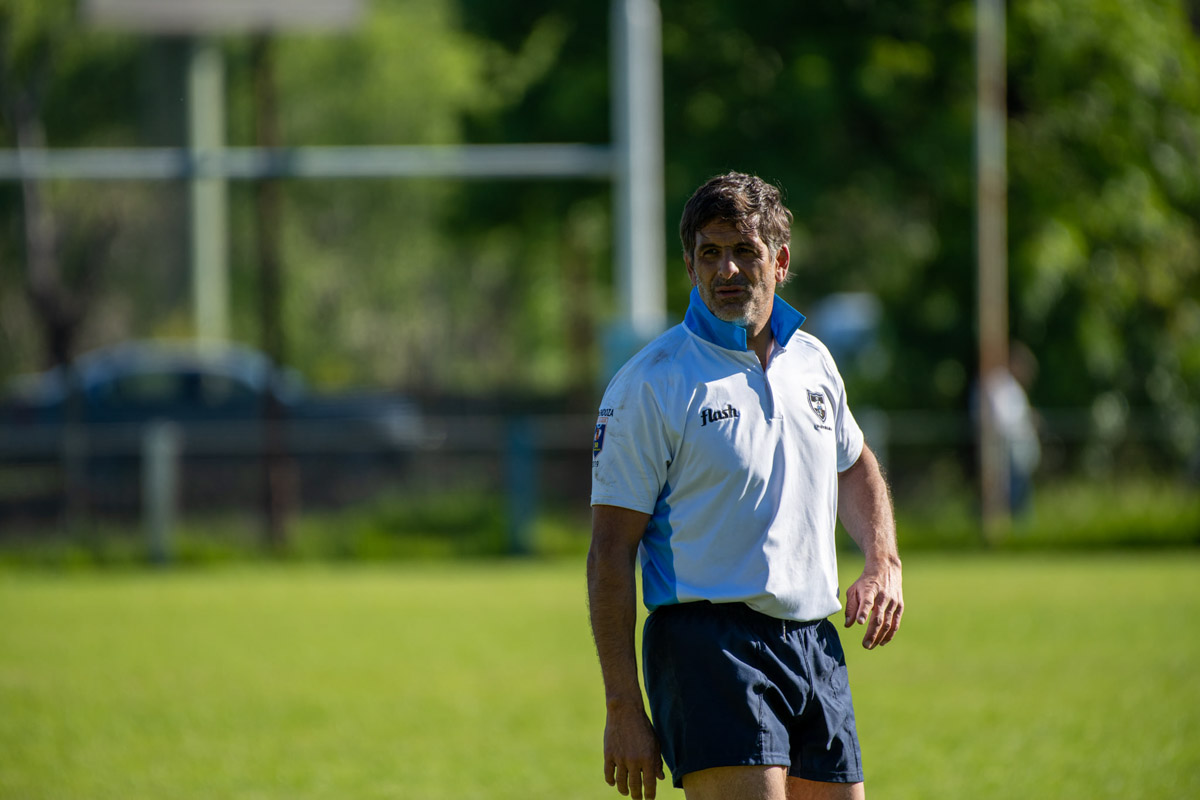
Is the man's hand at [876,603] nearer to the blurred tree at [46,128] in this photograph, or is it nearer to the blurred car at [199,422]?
the blurred car at [199,422]

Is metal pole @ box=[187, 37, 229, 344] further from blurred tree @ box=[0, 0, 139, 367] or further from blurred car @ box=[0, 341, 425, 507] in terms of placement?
blurred tree @ box=[0, 0, 139, 367]

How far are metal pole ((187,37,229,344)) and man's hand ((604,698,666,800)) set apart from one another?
62.1 feet

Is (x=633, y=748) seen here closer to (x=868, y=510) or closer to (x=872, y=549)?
(x=872, y=549)

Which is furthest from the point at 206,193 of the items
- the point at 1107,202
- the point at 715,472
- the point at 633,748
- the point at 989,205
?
the point at 633,748

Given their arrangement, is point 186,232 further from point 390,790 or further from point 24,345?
point 390,790

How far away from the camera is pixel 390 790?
7133 millimetres

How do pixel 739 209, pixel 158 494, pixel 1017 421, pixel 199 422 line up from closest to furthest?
pixel 739 209 → pixel 158 494 → pixel 1017 421 → pixel 199 422

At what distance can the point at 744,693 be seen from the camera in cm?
356

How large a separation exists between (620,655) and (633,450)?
0.47 meters

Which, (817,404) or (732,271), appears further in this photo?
(817,404)

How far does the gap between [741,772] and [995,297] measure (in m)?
17.4

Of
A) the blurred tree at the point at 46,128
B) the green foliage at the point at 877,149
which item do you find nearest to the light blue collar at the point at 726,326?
the green foliage at the point at 877,149

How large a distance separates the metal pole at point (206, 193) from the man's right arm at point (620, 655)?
18803 mm

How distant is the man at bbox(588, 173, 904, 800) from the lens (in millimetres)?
3561
